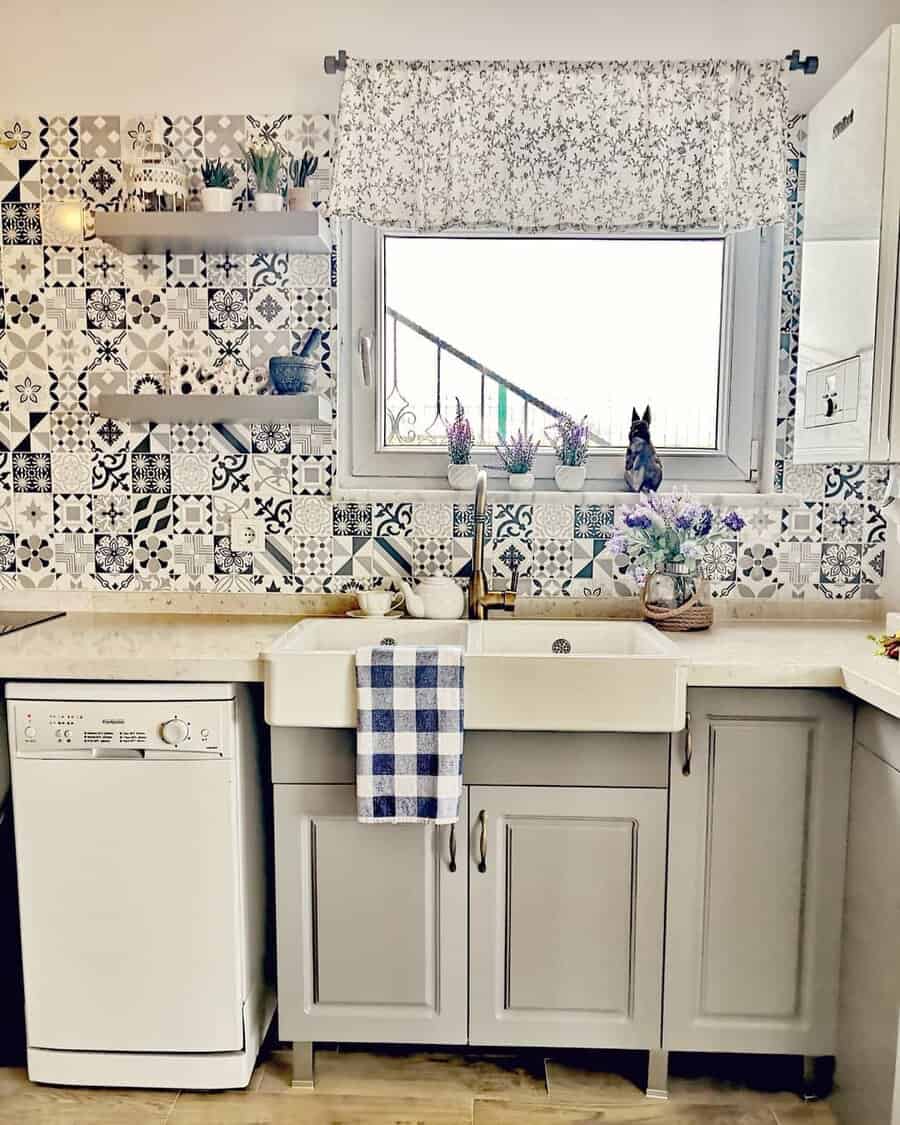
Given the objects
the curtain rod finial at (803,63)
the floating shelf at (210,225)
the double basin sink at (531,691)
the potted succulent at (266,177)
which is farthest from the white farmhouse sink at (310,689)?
the curtain rod finial at (803,63)

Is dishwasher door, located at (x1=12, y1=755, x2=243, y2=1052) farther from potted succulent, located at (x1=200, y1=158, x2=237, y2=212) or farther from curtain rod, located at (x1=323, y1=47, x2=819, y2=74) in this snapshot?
curtain rod, located at (x1=323, y1=47, x2=819, y2=74)

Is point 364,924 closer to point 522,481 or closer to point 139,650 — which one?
point 139,650

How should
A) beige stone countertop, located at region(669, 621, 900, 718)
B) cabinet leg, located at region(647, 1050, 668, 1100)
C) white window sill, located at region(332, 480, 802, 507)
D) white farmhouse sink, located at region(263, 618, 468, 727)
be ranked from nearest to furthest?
beige stone countertop, located at region(669, 621, 900, 718) → white farmhouse sink, located at region(263, 618, 468, 727) → cabinet leg, located at region(647, 1050, 668, 1100) → white window sill, located at region(332, 480, 802, 507)

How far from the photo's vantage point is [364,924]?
71.4 inches

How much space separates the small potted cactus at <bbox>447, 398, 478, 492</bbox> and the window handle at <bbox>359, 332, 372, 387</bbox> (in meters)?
0.26

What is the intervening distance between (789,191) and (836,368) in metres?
0.56

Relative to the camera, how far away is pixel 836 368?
197 centimetres

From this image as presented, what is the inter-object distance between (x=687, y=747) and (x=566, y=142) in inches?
58.1

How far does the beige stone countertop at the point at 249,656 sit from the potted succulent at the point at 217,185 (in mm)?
1028

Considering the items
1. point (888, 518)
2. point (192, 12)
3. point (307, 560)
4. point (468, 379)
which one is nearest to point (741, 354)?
point (888, 518)

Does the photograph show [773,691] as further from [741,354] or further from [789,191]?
[789,191]

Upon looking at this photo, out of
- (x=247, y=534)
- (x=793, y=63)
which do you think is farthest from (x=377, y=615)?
(x=793, y=63)

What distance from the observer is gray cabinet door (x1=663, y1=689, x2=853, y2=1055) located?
1.76 metres

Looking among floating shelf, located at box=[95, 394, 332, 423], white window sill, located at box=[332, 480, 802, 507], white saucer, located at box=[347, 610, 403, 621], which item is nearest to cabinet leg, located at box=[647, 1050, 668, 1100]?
white saucer, located at box=[347, 610, 403, 621]
